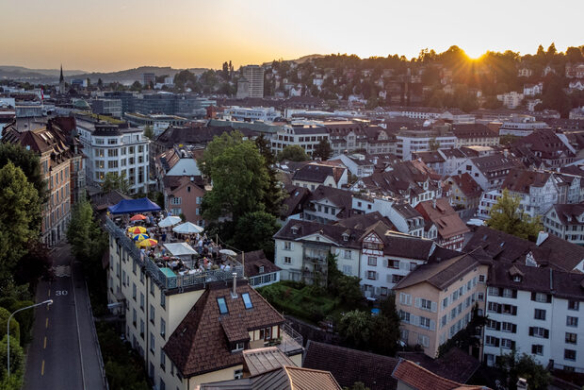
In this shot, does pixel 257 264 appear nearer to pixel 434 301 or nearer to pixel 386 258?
pixel 386 258

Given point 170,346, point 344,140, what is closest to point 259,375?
point 170,346

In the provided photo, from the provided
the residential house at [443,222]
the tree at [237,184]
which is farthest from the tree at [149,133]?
the residential house at [443,222]

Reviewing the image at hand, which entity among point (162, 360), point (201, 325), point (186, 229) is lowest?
point (162, 360)

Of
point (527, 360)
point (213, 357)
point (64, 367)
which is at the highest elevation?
point (213, 357)

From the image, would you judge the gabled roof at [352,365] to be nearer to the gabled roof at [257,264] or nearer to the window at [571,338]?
the gabled roof at [257,264]

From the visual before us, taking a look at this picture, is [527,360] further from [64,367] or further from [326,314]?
[64,367]

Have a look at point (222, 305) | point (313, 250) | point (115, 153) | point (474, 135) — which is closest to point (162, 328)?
point (222, 305)

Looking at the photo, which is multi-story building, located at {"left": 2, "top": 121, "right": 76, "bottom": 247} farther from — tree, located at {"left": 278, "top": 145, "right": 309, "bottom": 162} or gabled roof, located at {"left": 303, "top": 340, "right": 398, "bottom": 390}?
tree, located at {"left": 278, "top": 145, "right": 309, "bottom": 162}
